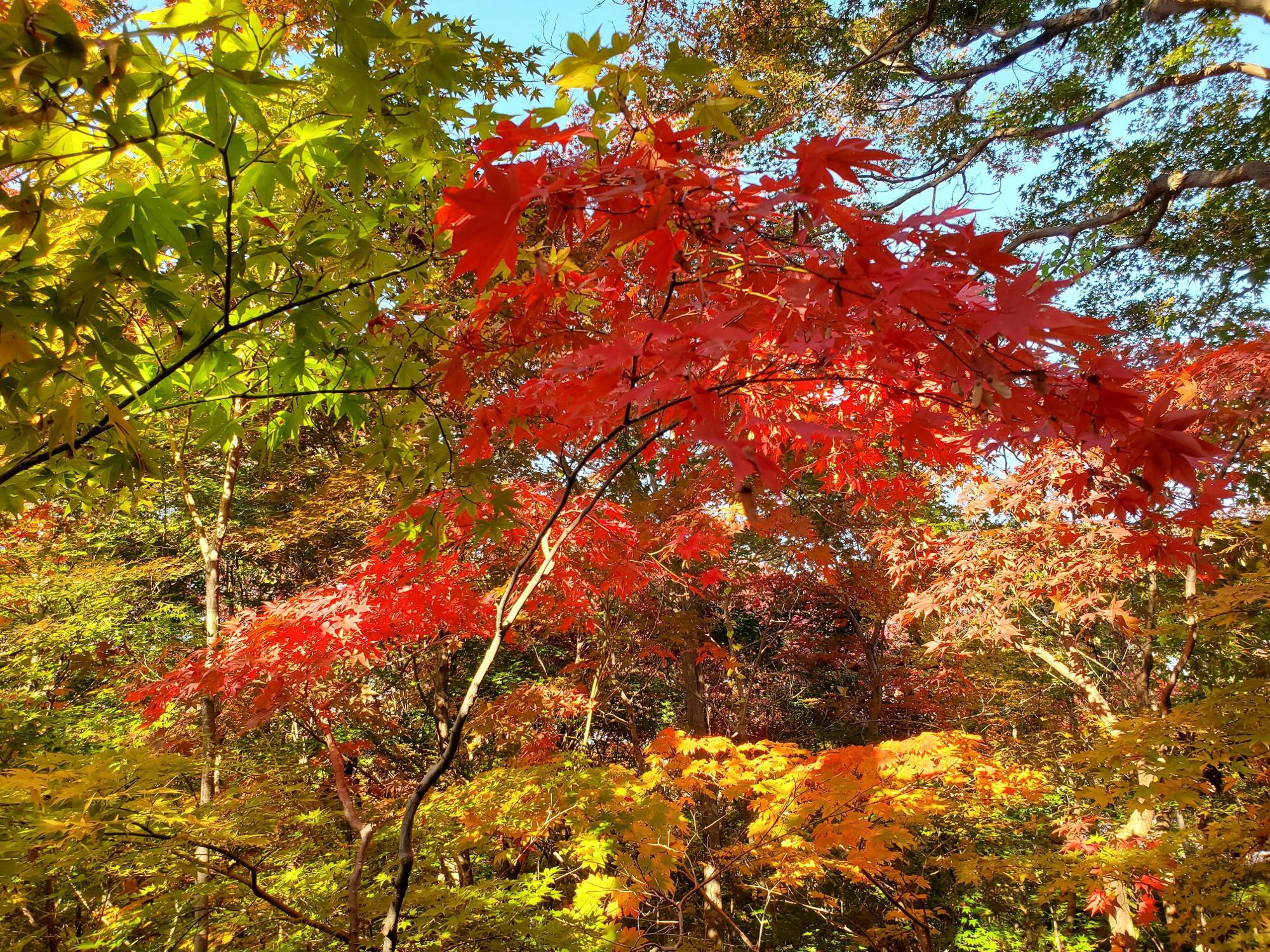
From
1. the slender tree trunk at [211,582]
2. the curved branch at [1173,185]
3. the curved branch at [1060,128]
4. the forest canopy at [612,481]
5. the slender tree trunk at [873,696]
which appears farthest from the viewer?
the slender tree trunk at [873,696]

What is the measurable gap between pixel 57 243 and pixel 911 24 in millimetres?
6485

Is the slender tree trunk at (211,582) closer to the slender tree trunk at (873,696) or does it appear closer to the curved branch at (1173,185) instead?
the curved branch at (1173,185)

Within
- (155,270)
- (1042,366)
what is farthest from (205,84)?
(1042,366)

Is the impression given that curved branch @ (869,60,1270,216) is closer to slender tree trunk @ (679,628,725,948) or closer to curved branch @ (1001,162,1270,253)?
curved branch @ (1001,162,1270,253)

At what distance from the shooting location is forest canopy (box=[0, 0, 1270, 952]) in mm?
1091

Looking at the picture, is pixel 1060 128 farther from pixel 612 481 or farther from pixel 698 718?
pixel 698 718

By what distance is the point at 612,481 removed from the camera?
2.64 metres

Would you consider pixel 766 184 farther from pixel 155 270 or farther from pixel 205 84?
pixel 155 270

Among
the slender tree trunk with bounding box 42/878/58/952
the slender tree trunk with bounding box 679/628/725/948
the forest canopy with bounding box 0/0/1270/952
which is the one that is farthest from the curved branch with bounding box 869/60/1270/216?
the slender tree trunk with bounding box 42/878/58/952

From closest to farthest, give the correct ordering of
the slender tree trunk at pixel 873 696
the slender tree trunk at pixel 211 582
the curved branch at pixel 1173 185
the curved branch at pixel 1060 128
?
the slender tree trunk at pixel 211 582
the curved branch at pixel 1173 185
the curved branch at pixel 1060 128
the slender tree trunk at pixel 873 696

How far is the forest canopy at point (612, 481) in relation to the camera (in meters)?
1.09

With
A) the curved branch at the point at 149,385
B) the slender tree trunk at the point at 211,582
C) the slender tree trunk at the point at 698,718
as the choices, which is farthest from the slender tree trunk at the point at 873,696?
the curved branch at the point at 149,385

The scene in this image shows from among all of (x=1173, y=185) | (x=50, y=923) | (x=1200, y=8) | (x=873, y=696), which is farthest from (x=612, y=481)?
(x=873, y=696)

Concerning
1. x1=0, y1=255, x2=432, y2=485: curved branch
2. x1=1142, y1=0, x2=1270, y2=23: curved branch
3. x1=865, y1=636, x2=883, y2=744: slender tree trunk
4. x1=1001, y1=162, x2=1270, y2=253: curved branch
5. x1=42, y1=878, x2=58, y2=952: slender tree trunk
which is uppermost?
x1=1142, y1=0, x2=1270, y2=23: curved branch
